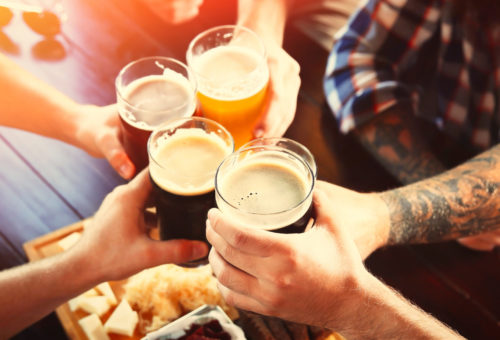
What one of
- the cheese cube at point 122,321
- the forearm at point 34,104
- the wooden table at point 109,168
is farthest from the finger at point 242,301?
the forearm at point 34,104

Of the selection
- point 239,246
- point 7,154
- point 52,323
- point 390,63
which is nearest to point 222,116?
point 239,246

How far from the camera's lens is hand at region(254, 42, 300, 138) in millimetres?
1536

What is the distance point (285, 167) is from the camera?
4.07 feet

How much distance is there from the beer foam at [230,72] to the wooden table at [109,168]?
62 cm

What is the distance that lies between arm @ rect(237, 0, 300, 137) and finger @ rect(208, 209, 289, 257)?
0.57 m

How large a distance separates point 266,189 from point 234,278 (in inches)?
9.8

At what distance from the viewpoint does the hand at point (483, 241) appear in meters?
1.82

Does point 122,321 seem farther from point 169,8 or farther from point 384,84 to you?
point 384,84

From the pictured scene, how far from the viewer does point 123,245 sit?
1239 mm

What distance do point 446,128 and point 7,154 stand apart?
2077mm

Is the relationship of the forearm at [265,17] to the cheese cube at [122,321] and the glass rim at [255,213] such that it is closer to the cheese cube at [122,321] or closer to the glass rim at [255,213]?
the glass rim at [255,213]

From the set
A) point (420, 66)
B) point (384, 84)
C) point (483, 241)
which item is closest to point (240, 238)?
point (483, 241)

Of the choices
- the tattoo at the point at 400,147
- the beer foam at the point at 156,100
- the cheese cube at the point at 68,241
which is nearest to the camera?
the beer foam at the point at 156,100

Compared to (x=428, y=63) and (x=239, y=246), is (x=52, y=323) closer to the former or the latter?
(x=239, y=246)
